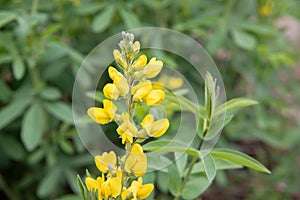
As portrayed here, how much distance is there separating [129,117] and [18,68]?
2.87ft

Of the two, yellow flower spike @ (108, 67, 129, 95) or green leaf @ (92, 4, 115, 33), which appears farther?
green leaf @ (92, 4, 115, 33)

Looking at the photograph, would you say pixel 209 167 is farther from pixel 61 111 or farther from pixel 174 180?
pixel 61 111

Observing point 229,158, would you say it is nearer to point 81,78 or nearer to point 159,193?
point 81,78

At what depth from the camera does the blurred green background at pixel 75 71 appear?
5.85ft

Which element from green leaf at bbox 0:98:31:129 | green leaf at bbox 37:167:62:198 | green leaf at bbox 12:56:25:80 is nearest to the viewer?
green leaf at bbox 12:56:25:80

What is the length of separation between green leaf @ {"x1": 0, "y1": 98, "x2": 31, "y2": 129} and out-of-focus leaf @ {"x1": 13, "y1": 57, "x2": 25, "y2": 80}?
150mm

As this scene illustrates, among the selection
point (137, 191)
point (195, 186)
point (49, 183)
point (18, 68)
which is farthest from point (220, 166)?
point (49, 183)

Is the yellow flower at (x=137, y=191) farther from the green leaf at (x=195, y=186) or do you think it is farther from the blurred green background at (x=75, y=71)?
the blurred green background at (x=75, y=71)

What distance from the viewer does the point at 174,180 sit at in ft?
3.57

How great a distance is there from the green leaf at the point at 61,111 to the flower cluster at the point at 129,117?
2.96ft

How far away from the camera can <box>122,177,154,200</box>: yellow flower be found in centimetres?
87

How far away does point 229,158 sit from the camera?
1.01 m

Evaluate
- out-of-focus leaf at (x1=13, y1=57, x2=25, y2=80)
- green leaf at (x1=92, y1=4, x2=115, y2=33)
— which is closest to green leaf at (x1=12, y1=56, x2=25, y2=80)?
out-of-focus leaf at (x1=13, y1=57, x2=25, y2=80)

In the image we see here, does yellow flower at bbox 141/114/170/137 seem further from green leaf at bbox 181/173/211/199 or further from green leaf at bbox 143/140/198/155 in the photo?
green leaf at bbox 181/173/211/199
